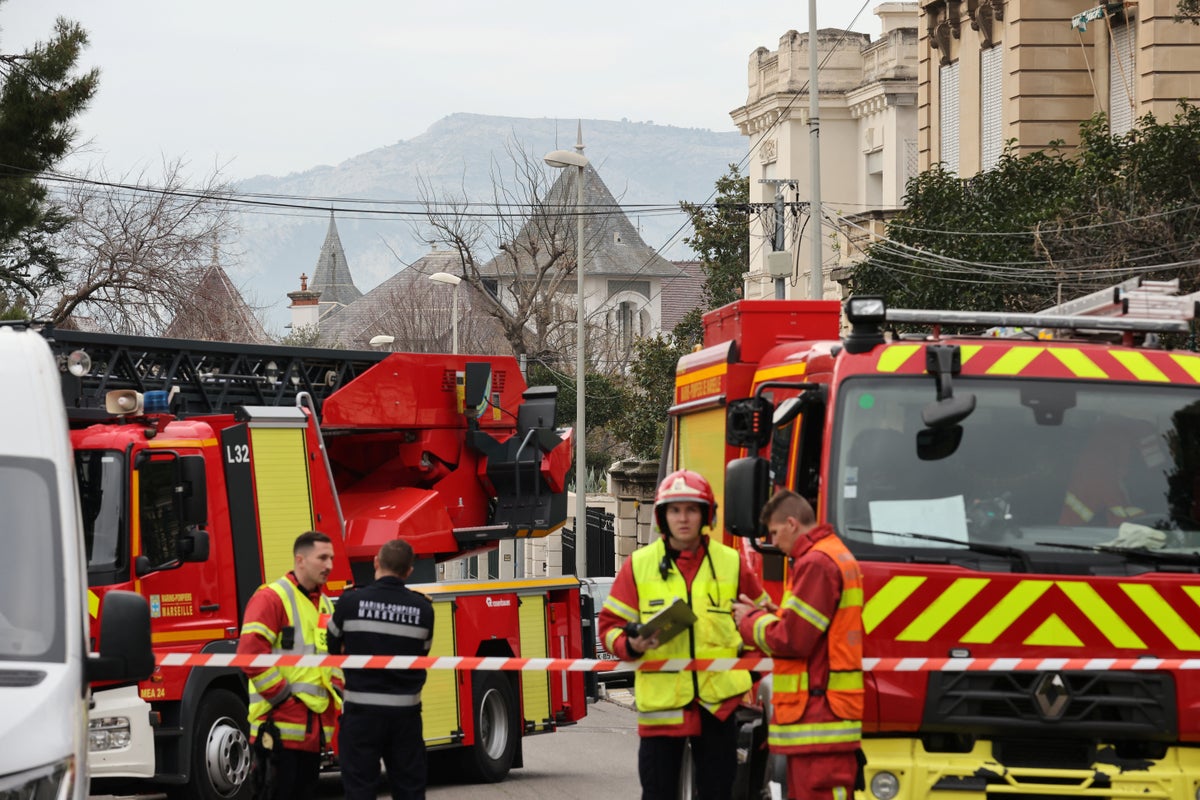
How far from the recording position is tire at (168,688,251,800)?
1200 centimetres

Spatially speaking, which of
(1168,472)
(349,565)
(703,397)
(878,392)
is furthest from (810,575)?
(349,565)

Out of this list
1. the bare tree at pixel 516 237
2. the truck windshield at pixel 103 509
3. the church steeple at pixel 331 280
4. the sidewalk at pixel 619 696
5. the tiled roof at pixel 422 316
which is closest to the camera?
the truck windshield at pixel 103 509

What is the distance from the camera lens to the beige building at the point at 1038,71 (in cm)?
2598

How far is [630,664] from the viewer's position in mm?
7992

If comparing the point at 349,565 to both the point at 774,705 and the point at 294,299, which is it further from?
the point at 294,299

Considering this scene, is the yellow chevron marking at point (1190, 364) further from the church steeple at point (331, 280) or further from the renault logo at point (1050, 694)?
the church steeple at point (331, 280)

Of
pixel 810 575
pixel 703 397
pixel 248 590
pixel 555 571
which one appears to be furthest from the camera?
pixel 555 571

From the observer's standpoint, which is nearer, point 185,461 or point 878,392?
point 878,392

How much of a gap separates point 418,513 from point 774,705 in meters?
7.42

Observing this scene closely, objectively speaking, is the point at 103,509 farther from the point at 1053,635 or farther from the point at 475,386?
the point at 1053,635

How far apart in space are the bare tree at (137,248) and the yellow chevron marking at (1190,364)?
80.6ft

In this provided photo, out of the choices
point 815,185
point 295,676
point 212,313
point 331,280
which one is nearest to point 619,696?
point 815,185

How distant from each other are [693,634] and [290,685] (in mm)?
2257

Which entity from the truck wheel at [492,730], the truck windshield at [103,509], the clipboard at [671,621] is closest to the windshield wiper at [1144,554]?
the clipboard at [671,621]
